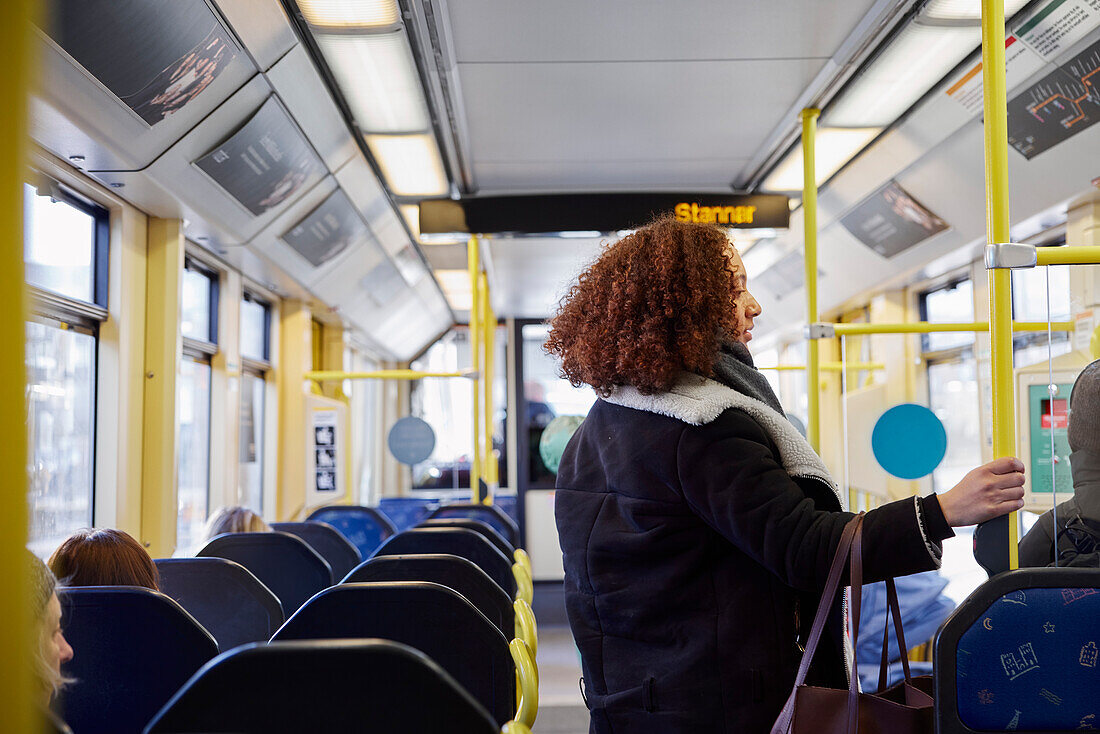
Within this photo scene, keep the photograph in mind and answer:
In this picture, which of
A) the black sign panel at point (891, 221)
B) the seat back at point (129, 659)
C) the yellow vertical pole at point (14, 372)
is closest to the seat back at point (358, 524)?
the black sign panel at point (891, 221)

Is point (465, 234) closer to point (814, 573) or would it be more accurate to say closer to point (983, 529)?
point (983, 529)

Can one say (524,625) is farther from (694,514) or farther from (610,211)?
(610,211)

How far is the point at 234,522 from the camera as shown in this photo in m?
3.97

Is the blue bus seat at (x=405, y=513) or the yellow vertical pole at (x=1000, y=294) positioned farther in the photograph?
the blue bus seat at (x=405, y=513)

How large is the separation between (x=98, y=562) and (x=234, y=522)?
182 centimetres

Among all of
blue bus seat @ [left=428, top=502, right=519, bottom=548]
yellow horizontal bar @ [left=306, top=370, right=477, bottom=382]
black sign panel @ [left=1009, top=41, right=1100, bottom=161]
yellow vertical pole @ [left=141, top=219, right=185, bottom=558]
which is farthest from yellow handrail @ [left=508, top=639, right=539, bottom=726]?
yellow horizontal bar @ [left=306, top=370, right=477, bottom=382]

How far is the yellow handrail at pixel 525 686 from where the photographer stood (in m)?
2.12

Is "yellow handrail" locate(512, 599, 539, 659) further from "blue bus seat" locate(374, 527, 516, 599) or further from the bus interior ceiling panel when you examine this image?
the bus interior ceiling panel

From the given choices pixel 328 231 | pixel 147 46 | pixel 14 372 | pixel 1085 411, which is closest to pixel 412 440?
pixel 328 231

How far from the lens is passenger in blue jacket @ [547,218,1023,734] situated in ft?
4.47

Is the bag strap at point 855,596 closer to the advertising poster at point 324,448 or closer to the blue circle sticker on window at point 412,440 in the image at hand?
the advertising poster at point 324,448

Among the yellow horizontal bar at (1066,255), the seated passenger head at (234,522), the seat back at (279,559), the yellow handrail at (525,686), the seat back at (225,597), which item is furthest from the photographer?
the seated passenger head at (234,522)

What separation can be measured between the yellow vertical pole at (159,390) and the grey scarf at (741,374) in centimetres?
330

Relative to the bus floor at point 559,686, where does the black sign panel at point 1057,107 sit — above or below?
above
